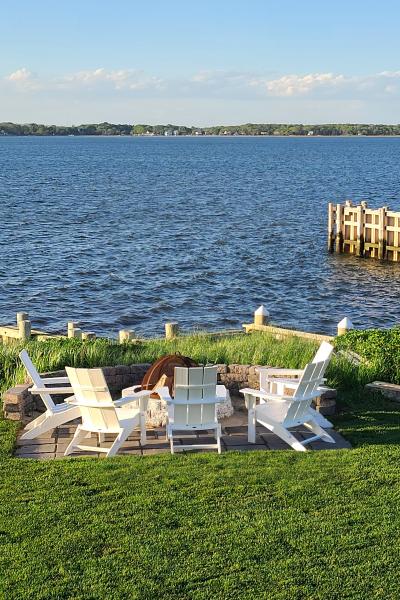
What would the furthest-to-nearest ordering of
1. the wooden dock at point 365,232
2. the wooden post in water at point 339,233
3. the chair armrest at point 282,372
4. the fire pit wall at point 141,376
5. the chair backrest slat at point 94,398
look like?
A: the wooden post in water at point 339,233 < the wooden dock at point 365,232 < the fire pit wall at point 141,376 < the chair armrest at point 282,372 < the chair backrest slat at point 94,398

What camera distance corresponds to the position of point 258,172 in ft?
373

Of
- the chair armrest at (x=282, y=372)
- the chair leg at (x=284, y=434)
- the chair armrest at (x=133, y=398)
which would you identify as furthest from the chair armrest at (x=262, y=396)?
the chair armrest at (x=133, y=398)

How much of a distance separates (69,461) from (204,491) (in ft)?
5.72

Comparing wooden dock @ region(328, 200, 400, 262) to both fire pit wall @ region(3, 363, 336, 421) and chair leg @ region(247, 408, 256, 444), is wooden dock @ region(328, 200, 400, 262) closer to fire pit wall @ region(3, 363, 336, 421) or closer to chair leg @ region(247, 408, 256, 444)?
fire pit wall @ region(3, 363, 336, 421)

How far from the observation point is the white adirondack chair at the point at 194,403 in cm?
930

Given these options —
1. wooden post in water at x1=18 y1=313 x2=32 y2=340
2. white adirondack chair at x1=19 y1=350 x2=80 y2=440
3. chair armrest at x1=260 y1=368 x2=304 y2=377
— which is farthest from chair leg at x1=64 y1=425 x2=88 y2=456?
wooden post in water at x1=18 y1=313 x2=32 y2=340

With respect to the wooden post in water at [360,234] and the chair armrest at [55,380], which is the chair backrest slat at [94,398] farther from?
the wooden post in water at [360,234]

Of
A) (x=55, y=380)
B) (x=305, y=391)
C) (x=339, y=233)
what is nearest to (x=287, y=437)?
(x=305, y=391)

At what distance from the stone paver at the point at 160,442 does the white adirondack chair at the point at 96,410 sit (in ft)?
0.57

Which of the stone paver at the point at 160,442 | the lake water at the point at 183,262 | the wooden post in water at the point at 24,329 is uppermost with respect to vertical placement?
the stone paver at the point at 160,442

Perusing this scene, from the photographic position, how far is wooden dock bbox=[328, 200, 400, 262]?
39.8 m

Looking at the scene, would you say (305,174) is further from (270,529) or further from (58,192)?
(270,529)

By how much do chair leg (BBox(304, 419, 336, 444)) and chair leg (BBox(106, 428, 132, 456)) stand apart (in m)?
2.11

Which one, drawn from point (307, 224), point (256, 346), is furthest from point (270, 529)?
point (307, 224)
